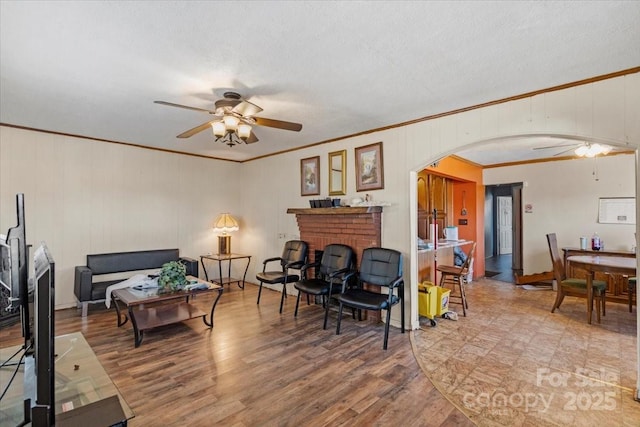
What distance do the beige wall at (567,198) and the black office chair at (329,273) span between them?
A: 14.1 feet

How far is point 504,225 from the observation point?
989 cm

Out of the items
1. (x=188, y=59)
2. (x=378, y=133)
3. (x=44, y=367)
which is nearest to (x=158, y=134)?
(x=188, y=59)

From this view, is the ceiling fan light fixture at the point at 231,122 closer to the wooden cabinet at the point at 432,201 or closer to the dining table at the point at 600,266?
the wooden cabinet at the point at 432,201

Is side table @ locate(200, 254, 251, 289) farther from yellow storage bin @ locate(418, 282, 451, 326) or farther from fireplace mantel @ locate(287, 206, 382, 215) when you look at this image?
yellow storage bin @ locate(418, 282, 451, 326)

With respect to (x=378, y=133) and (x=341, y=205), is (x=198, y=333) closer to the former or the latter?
(x=341, y=205)

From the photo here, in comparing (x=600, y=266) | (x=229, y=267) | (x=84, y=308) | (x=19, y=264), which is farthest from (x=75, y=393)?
(x=600, y=266)

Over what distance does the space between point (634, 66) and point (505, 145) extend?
258 centimetres

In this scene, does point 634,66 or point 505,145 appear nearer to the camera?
point 634,66

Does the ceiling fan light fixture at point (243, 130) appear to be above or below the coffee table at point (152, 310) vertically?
above

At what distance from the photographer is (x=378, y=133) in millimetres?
4168

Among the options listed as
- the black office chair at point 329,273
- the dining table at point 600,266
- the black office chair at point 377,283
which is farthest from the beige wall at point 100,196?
the dining table at point 600,266

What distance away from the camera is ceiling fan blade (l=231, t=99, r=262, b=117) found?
2748mm

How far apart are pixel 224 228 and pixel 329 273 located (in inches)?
106

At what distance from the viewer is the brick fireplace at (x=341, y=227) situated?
410 cm
